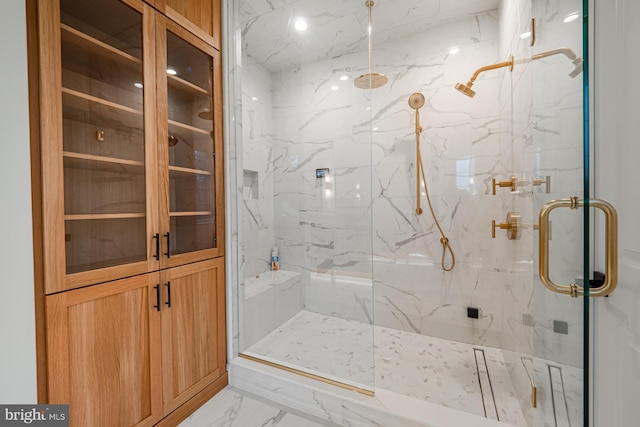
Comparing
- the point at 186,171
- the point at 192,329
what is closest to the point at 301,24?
the point at 186,171

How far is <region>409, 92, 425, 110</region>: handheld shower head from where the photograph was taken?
Answer: 2.08 m

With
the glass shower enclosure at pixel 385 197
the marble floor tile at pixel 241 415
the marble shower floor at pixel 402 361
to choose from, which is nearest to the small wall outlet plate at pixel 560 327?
the glass shower enclosure at pixel 385 197

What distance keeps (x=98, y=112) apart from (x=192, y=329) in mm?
1225

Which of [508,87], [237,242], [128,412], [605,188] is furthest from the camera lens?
[237,242]

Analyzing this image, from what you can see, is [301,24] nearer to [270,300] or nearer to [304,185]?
[304,185]

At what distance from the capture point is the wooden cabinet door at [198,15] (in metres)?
1.38

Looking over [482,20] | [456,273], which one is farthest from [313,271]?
[482,20]

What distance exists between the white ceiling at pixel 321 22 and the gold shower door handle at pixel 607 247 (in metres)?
1.58

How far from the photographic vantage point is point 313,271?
1.96 m

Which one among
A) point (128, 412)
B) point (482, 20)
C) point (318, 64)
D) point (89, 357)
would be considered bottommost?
point (128, 412)

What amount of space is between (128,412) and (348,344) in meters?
1.22

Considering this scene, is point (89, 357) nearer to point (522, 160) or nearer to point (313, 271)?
point (313, 271)

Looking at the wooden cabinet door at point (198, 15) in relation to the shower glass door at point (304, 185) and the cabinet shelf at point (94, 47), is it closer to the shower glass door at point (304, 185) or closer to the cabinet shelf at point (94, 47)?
the shower glass door at point (304, 185)
